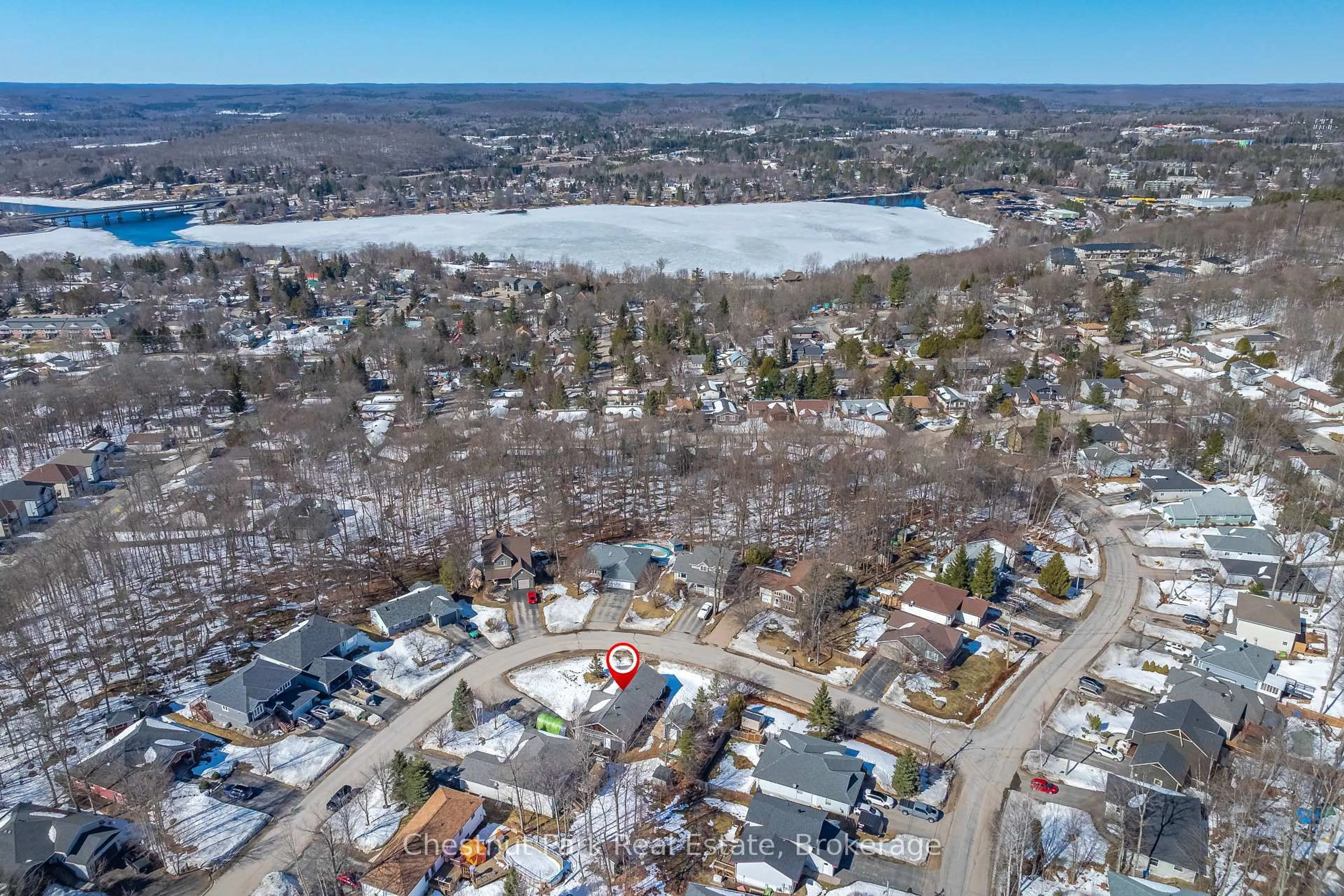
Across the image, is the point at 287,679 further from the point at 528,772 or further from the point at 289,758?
the point at 528,772

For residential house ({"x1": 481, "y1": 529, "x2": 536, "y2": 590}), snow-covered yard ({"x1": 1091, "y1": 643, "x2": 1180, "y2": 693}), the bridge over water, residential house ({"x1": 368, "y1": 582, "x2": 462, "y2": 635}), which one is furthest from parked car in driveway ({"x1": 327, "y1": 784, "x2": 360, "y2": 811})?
the bridge over water

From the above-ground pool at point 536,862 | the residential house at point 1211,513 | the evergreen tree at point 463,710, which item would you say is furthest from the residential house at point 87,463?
the residential house at point 1211,513

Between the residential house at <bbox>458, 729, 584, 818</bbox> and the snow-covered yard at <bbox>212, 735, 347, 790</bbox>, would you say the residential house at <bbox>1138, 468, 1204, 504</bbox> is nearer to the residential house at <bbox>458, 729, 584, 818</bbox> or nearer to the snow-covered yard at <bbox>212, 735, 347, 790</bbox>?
the residential house at <bbox>458, 729, 584, 818</bbox>

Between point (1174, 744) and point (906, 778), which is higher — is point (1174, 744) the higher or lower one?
the higher one

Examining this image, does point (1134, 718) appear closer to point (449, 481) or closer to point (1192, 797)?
point (1192, 797)

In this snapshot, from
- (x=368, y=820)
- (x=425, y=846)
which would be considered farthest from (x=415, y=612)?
(x=425, y=846)
